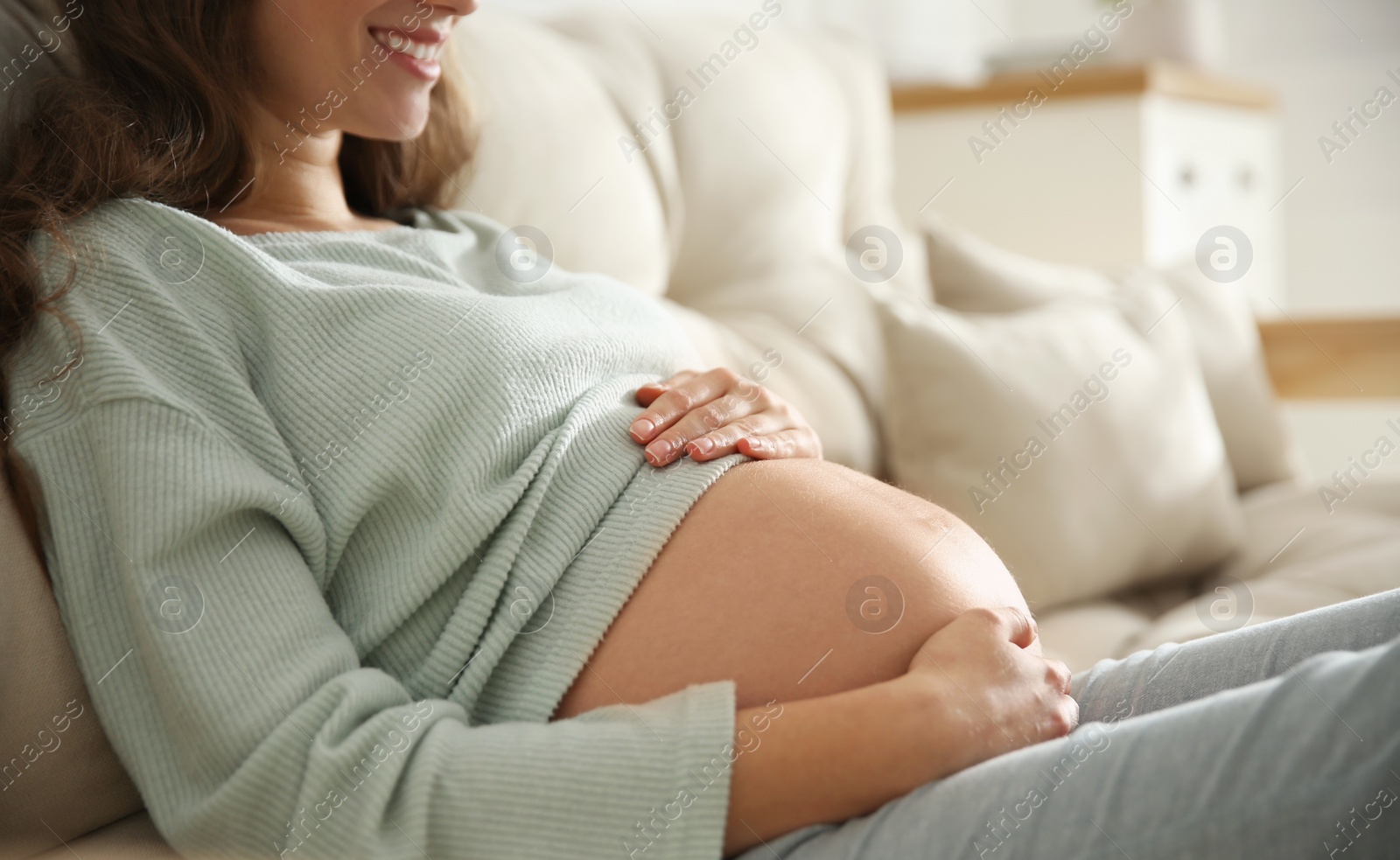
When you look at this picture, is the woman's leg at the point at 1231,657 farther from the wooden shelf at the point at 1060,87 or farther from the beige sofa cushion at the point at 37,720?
the wooden shelf at the point at 1060,87

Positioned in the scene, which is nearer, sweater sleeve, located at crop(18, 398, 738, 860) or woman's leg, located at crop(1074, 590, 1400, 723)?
sweater sleeve, located at crop(18, 398, 738, 860)

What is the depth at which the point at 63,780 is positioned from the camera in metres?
0.69

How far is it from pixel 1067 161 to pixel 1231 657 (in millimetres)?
1566

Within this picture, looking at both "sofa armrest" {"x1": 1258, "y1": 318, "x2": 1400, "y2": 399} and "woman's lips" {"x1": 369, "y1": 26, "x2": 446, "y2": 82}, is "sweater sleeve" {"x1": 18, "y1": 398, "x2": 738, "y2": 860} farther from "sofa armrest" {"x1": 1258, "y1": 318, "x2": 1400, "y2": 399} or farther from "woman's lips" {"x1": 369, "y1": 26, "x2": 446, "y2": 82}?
"sofa armrest" {"x1": 1258, "y1": 318, "x2": 1400, "y2": 399}

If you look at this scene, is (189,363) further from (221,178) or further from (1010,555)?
(1010,555)

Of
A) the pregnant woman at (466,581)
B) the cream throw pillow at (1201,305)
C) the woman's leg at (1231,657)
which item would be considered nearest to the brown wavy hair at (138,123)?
the pregnant woman at (466,581)

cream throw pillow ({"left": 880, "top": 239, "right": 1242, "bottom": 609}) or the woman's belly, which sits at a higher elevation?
the woman's belly

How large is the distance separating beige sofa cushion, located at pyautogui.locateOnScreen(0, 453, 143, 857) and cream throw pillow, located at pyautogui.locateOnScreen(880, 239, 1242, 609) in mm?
879

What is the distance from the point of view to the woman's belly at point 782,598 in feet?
2.31

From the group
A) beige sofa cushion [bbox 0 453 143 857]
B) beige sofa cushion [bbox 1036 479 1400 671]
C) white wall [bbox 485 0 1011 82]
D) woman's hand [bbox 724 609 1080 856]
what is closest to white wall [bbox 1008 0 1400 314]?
white wall [bbox 485 0 1011 82]

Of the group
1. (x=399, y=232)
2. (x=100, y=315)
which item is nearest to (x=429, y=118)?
(x=399, y=232)

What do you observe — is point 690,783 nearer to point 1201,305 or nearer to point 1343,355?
point 1201,305

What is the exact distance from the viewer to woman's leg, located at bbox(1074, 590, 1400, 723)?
2.51 ft

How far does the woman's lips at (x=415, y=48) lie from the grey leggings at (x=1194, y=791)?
0.64m
